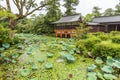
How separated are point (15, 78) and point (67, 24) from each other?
59.3ft

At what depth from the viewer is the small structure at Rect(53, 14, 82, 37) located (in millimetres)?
23297

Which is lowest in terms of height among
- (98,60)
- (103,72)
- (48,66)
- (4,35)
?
(103,72)

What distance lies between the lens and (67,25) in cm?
2455

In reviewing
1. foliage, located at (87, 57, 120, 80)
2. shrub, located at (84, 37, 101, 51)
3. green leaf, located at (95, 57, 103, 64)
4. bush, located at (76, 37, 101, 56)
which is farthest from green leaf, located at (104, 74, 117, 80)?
shrub, located at (84, 37, 101, 51)

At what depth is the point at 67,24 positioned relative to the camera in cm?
2461

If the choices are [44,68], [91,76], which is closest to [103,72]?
[91,76]

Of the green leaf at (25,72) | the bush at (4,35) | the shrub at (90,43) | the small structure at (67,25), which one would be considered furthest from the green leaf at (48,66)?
the small structure at (67,25)

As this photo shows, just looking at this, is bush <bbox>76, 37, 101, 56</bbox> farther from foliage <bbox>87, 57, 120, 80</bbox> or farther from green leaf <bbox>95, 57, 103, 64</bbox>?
foliage <bbox>87, 57, 120, 80</bbox>

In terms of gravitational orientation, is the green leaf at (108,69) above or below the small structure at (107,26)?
below

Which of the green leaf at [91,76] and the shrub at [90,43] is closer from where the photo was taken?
the green leaf at [91,76]

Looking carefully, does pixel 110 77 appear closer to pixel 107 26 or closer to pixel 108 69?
pixel 108 69

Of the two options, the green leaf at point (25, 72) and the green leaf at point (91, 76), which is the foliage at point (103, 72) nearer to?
the green leaf at point (91, 76)

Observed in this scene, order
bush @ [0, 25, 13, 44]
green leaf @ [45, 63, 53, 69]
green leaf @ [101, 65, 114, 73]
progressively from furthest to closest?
bush @ [0, 25, 13, 44], green leaf @ [45, 63, 53, 69], green leaf @ [101, 65, 114, 73]

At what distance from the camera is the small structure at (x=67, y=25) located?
23297 millimetres
